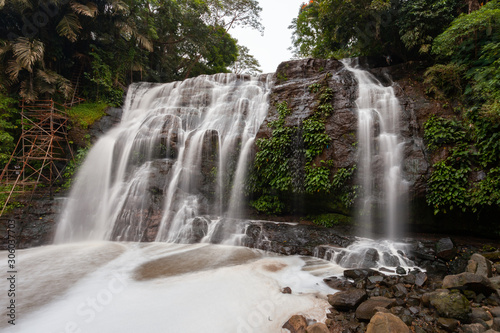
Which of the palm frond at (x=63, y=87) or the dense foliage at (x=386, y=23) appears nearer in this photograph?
the dense foliage at (x=386, y=23)

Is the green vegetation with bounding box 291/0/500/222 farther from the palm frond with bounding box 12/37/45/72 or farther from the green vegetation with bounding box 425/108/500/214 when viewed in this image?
the palm frond with bounding box 12/37/45/72

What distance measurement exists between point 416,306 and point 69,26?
15462 mm

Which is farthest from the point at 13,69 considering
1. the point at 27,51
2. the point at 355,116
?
the point at 355,116

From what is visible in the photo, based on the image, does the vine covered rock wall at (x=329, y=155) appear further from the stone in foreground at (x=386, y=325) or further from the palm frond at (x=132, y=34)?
the palm frond at (x=132, y=34)

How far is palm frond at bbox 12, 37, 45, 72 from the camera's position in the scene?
352 inches

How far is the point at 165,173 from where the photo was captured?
345 inches

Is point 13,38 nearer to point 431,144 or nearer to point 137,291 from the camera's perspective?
point 137,291

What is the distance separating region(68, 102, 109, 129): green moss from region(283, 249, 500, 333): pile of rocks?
457 inches

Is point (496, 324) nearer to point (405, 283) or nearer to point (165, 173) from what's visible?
point (405, 283)

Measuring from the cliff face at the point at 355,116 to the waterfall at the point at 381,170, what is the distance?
181 millimetres

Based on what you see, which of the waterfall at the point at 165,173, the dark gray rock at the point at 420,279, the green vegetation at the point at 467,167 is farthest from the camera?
the waterfall at the point at 165,173

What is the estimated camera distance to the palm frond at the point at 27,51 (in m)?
8.94

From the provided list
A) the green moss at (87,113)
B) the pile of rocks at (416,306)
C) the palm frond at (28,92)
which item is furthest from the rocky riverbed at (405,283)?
the palm frond at (28,92)

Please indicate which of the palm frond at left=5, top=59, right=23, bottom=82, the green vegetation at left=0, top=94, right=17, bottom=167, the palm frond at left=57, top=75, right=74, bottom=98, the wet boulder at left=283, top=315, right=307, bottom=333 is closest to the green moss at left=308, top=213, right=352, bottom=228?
the wet boulder at left=283, top=315, right=307, bottom=333
